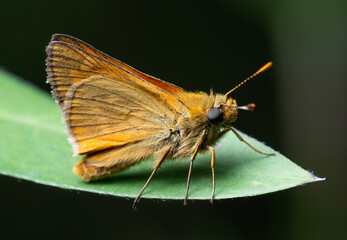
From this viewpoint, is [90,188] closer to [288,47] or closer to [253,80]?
[288,47]

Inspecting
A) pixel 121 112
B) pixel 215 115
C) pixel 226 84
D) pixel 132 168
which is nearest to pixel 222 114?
pixel 215 115

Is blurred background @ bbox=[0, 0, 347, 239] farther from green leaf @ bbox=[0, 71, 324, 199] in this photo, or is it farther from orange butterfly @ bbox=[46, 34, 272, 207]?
orange butterfly @ bbox=[46, 34, 272, 207]

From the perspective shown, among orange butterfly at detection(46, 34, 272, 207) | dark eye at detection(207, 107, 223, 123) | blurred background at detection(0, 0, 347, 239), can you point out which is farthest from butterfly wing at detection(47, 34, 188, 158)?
blurred background at detection(0, 0, 347, 239)

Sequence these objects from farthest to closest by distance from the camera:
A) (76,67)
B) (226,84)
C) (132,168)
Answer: (226,84), (132,168), (76,67)

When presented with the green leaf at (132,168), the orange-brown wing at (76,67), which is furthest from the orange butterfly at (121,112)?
the green leaf at (132,168)

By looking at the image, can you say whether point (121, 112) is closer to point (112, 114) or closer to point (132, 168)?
point (112, 114)

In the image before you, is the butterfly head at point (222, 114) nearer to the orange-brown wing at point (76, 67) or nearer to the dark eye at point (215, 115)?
the dark eye at point (215, 115)
